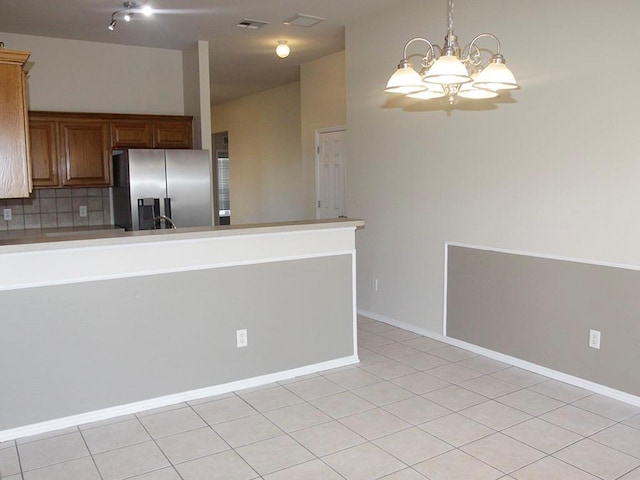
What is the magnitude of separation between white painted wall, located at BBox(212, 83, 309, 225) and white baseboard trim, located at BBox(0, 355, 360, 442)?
3.72 m

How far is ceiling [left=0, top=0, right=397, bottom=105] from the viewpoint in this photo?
14.9ft

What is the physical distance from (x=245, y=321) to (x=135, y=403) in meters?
0.83

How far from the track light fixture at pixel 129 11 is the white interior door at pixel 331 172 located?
8.85ft

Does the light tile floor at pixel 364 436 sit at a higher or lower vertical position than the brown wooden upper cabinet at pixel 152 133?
lower

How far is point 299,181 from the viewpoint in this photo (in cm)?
793

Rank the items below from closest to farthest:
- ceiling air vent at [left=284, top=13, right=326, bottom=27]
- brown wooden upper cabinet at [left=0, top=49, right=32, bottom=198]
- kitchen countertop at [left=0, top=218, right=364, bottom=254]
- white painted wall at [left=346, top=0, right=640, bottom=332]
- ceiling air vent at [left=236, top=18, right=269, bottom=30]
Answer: brown wooden upper cabinet at [left=0, top=49, right=32, bottom=198] < kitchen countertop at [left=0, top=218, right=364, bottom=254] < white painted wall at [left=346, top=0, right=640, bottom=332] < ceiling air vent at [left=284, top=13, right=326, bottom=27] < ceiling air vent at [left=236, top=18, right=269, bottom=30]

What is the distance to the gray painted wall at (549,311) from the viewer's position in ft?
11.0

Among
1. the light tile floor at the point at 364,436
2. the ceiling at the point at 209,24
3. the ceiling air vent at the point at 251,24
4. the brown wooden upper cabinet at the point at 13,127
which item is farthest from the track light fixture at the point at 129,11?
the light tile floor at the point at 364,436

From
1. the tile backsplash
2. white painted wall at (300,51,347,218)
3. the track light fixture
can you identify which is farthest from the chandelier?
the tile backsplash

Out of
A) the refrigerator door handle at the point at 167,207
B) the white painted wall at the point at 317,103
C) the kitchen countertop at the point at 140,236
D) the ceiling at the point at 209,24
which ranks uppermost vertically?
the ceiling at the point at 209,24

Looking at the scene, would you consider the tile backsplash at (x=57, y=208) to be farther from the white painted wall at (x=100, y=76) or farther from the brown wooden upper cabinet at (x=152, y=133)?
the white painted wall at (x=100, y=76)

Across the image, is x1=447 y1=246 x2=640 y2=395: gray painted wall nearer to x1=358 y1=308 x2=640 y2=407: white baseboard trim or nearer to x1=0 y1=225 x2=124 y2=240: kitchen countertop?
x1=358 y1=308 x2=640 y2=407: white baseboard trim

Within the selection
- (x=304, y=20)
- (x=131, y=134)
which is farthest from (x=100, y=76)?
(x=304, y=20)

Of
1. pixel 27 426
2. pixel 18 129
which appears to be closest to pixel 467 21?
pixel 18 129
